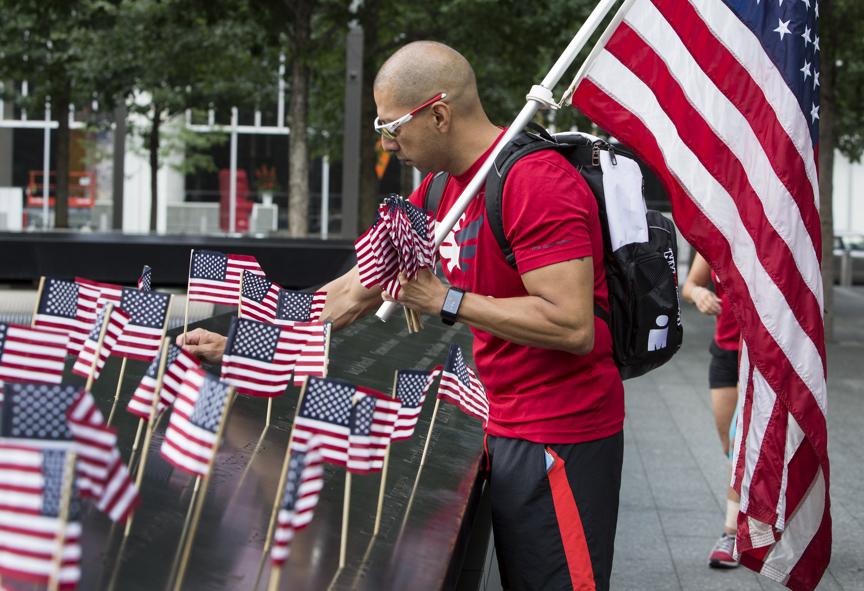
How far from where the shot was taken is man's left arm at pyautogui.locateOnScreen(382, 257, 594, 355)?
279cm

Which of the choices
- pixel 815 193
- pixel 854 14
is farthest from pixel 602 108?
pixel 854 14

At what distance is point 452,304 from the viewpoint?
288cm

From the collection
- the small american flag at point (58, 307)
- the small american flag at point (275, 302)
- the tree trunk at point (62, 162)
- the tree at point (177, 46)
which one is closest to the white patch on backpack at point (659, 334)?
the small american flag at point (275, 302)

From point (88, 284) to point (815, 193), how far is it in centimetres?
243

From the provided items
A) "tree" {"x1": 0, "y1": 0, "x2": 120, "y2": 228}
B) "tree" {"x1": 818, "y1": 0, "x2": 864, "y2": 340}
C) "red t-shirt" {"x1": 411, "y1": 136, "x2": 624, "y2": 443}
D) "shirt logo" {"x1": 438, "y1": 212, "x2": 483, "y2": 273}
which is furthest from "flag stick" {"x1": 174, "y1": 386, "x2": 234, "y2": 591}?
"tree" {"x1": 0, "y1": 0, "x2": 120, "y2": 228}

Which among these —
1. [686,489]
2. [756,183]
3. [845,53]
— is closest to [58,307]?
[756,183]

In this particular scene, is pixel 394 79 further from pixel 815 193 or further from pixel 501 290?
pixel 815 193

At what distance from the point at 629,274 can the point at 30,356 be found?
1.48 m

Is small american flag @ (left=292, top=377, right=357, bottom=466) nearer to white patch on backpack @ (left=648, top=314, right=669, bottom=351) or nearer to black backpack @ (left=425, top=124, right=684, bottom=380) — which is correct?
black backpack @ (left=425, top=124, right=684, bottom=380)

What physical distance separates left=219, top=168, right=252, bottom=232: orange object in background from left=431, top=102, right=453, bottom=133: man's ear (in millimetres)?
41239

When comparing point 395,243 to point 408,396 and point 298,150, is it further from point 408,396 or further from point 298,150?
point 298,150

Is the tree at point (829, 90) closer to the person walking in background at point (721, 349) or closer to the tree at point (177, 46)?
the tree at point (177, 46)

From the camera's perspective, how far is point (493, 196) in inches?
115

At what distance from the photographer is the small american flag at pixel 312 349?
301cm
